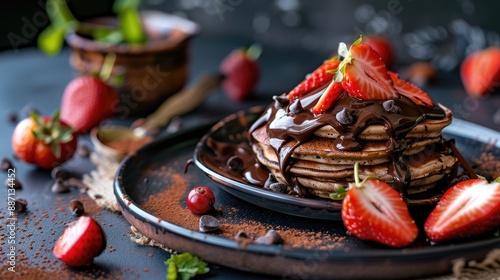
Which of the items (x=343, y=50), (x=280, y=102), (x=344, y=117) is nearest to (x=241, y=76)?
(x=280, y=102)

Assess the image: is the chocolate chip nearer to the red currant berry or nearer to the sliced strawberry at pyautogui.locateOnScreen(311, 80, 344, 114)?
the sliced strawberry at pyautogui.locateOnScreen(311, 80, 344, 114)

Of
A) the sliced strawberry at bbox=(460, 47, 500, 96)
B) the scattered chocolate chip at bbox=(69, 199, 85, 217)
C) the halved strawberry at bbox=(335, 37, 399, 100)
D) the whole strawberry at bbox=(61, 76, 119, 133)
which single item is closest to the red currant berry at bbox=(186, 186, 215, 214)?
the scattered chocolate chip at bbox=(69, 199, 85, 217)

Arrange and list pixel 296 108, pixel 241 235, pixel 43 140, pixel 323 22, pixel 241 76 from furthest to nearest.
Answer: pixel 323 22 → pixel 241 76 → pixel 43 140 → pixel 296 108 → pixel 241 235

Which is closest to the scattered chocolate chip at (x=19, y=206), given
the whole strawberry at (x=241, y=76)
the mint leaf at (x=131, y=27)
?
the mint leaf at (x=131, y=27)

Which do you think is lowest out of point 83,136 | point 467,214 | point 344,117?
point 83,136

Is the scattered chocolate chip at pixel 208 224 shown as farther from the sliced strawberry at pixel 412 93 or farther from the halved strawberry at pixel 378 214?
the sliced strawberry at pixel 412 93

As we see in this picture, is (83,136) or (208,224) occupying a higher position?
(208,224)

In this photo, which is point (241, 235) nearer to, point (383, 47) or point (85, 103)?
point (85, 103)
